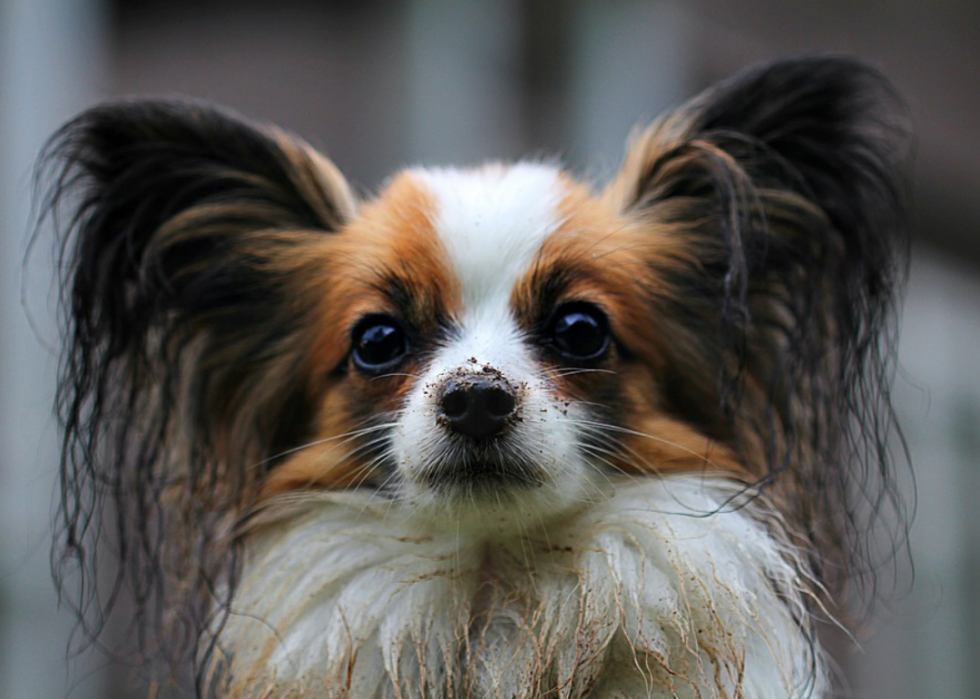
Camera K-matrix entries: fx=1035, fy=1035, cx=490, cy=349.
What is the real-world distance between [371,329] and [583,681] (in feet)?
2.11

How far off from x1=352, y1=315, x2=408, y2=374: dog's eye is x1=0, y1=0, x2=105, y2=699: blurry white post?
199 cm

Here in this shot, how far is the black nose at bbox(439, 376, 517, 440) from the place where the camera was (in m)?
1.45

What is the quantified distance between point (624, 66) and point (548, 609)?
2540 mm

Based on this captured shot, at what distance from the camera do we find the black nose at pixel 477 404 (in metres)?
1.45

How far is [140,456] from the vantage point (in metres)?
1.90

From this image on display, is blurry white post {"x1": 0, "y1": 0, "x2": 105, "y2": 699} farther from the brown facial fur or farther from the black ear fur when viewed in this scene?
the black ear fur

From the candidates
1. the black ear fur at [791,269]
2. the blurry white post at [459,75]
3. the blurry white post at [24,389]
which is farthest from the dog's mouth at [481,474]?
the blurry white post at [459,75]

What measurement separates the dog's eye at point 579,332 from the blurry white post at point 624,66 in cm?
199

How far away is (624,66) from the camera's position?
145 inches

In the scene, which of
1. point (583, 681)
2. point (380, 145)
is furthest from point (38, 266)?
point (583, 681)

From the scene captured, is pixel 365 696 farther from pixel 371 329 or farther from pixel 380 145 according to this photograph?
pixel 380 145

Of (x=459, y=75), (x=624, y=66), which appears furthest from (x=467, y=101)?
(x=624, y=66)

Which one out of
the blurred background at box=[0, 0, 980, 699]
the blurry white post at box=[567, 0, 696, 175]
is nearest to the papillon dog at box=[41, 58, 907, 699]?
the blurred background at box=[0, 0, 980, 699]

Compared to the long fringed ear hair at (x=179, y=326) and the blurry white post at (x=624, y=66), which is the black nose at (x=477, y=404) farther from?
the blurry white post at (x=624, y=66)
